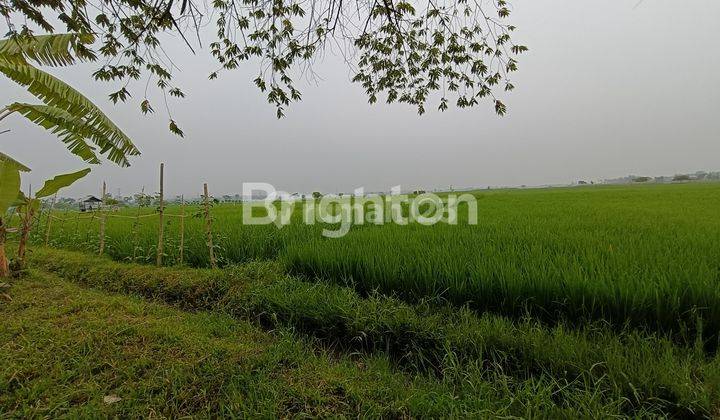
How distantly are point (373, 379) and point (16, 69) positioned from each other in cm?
426

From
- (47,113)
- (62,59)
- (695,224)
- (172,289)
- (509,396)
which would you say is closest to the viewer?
(509,396)

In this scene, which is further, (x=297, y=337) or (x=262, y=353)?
(x=297, y=337)

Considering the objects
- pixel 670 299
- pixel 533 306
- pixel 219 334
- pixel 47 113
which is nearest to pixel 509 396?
pixel 533 306

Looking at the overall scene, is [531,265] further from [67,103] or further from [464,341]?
[67,103]

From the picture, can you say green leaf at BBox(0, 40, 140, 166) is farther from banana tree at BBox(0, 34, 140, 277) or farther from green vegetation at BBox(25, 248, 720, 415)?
green vegetation at BBox(25, 248, 720, 415)

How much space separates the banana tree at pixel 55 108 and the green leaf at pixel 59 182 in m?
0.41

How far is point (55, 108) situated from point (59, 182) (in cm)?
83

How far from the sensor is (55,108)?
3.34 metres

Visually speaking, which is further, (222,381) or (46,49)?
(46,49)

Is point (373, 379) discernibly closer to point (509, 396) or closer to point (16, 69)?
point (509, 396)

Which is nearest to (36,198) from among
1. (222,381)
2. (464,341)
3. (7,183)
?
(7,183)

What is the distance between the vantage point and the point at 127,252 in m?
4.83

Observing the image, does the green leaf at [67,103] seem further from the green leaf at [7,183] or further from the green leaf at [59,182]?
the green leaf at [7,183]

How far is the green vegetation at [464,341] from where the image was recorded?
1.54m
